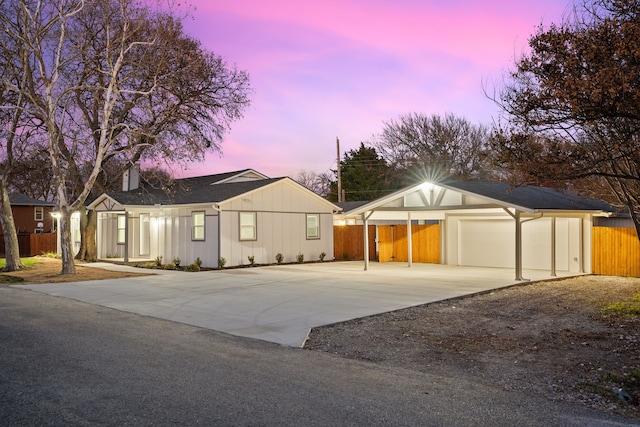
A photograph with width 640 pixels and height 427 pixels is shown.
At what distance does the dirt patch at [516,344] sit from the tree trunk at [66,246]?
42.5 feet

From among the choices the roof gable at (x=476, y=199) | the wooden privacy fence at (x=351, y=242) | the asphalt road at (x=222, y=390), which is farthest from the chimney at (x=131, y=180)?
the asphalt road at (x=222, y=390)

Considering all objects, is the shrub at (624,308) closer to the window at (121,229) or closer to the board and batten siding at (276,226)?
the board and batten siding at (276,226)

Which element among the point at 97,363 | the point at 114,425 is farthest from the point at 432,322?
the point at 114,425

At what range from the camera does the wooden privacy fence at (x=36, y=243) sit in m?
30.9

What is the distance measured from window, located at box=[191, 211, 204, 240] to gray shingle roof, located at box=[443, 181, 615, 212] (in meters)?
9.53

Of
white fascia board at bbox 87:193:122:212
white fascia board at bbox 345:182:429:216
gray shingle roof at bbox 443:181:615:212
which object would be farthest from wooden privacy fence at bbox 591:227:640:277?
white fascia board at bbox 87:193:122:212

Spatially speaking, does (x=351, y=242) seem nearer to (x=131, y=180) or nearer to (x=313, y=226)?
(x=313, y=226)

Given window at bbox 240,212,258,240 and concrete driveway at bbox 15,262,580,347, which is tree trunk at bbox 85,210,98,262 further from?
window at bbox 240,212,258,240

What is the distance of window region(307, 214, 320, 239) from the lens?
78.5 feet

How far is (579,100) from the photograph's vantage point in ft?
26.7

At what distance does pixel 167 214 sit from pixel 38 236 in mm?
12806

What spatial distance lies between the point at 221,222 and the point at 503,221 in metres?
10.5

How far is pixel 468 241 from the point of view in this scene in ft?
68.9

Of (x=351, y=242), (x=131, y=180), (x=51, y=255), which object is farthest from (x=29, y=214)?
(x=351, y=242)
